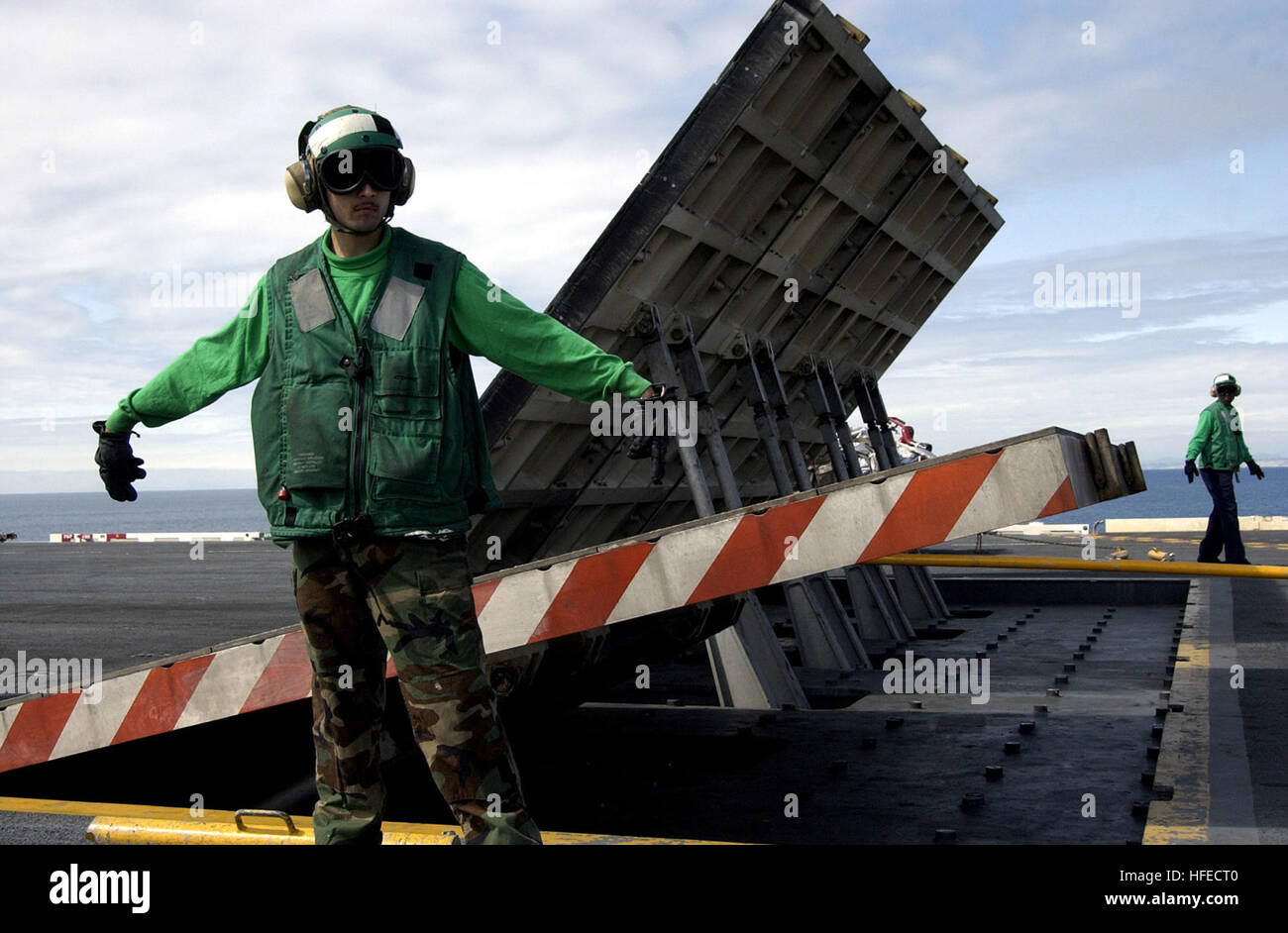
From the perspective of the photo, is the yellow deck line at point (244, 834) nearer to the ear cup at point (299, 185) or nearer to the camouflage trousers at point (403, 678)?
the camouflage trousers at point (403, 678)

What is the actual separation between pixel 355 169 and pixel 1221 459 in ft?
36.8

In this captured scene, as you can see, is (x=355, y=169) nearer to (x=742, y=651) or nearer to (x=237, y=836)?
(x=237, y=836)

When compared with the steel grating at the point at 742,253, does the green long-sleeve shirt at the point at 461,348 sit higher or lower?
lower

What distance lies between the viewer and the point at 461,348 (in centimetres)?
309

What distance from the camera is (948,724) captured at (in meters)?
5.41

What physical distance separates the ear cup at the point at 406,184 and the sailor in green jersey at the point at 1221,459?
10.7 meters

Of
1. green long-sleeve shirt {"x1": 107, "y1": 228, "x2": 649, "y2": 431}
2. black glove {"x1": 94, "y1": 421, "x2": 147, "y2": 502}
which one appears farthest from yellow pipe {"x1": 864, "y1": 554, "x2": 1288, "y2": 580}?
black glove {"x1": 94, "y1": 421, "x2": 147, "y2": 502}

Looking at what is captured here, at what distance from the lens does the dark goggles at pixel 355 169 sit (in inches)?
115

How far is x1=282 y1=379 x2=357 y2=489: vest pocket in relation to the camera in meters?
2.91

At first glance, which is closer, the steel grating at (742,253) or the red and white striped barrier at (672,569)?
the red and white striped barrier at (672,569)

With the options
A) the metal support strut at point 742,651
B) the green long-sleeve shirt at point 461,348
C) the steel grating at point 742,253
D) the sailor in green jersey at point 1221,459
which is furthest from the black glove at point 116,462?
the sailor in green jersey at point 1221,459

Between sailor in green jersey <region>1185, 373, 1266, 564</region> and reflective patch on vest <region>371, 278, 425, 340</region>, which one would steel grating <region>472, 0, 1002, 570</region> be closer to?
reflective patch on vest <region>371, 278, 425, 340</region>
